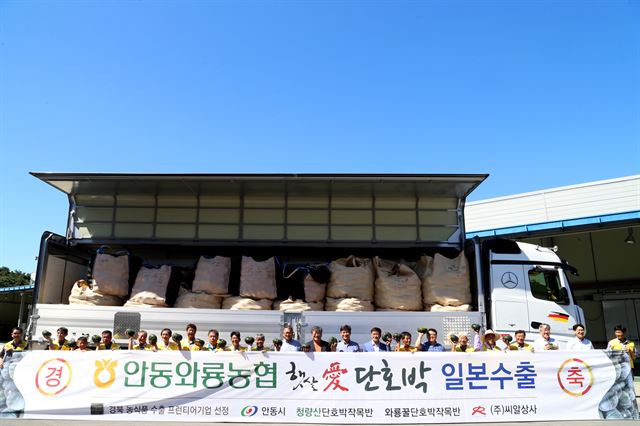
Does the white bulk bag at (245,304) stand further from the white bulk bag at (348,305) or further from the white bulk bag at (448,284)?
the white bulk bag at (448,284)

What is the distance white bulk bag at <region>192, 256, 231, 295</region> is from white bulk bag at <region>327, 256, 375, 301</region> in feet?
5.83

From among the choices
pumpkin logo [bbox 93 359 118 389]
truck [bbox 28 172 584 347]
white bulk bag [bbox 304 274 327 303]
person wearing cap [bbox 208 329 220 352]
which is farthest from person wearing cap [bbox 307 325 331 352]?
pumpkin logo [bbox 93 359 118 389]

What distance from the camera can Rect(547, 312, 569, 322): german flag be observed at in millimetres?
8195

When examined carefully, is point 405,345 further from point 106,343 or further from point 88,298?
point 88,298

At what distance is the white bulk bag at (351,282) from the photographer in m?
8.34

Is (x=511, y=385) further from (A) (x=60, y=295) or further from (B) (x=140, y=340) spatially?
(A) (x=60, y=295)

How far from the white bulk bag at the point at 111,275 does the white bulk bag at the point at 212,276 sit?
3.86ft

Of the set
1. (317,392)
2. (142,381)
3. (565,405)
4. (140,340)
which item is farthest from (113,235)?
(565,405)

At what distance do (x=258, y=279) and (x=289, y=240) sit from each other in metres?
1.21

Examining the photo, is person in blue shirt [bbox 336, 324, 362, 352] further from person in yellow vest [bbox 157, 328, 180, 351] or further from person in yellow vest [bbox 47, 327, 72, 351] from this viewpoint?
person in yellow vest [bbox 47, 327, 72, 351]

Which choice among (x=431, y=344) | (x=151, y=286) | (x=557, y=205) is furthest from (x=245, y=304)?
(x=557, y=205)

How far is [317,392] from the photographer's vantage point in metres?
6.27

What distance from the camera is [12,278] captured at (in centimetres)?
5812

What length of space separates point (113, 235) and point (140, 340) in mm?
3004
